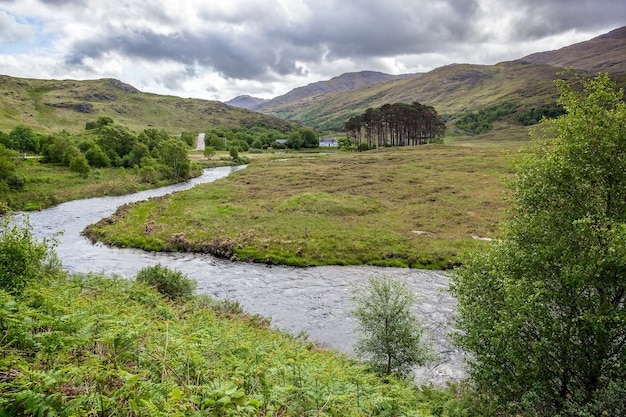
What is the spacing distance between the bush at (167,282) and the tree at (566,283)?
66.1 ft

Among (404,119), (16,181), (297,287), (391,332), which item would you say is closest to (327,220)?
(297,287)

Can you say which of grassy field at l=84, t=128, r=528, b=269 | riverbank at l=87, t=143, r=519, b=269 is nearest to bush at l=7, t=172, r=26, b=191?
riverbank at l=87, t=143, r=519, b=269

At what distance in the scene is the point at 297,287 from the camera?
32.1 m

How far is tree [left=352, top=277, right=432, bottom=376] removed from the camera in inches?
717

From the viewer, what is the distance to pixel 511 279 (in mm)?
13781

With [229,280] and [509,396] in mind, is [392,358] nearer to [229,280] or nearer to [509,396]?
[509,396]

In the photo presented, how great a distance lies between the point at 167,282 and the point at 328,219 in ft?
93.4

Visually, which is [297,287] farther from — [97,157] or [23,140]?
[23,140]

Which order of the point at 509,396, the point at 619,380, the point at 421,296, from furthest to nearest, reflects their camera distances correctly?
the point at 421,296 → the point at 509,396 → the point at 619,380

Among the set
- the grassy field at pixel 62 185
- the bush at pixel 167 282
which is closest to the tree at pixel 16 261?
the bush at pixel 167 282

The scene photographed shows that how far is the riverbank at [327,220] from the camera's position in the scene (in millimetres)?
39125

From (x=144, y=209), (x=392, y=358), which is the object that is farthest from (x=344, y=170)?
(x=392, y=358)

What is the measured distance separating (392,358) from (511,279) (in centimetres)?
786

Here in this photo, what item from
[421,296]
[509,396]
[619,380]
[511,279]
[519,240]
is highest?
[519,240]
